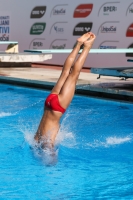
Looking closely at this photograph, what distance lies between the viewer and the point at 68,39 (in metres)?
15.4

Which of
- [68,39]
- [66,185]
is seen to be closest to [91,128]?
[66,185]

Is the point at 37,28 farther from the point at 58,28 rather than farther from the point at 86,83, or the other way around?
the point at 86,83

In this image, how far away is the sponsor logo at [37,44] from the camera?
16141mm

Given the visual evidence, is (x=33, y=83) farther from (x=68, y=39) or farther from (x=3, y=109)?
(x=68, y=39)

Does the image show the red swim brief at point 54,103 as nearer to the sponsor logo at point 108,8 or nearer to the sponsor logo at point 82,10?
the sponsor logo at point 108,8

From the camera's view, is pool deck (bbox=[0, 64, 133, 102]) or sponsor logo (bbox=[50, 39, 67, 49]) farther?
sponsor logo (bbox=[50, 39, 67, 49])

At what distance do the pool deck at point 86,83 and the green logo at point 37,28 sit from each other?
295 cm

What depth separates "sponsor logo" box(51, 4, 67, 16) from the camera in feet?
50.9

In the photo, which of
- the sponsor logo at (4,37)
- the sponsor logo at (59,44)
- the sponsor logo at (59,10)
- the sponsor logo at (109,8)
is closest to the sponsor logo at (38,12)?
the sponsor logo at (59,10)

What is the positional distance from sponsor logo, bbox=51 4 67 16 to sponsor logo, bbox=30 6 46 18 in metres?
0.45

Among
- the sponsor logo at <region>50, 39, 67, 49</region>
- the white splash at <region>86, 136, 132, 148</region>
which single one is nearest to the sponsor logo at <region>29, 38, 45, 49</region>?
the sponsor logo at <region>50, 39, 67, 49</region>

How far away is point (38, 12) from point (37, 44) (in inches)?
41.9

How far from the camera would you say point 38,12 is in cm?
1630

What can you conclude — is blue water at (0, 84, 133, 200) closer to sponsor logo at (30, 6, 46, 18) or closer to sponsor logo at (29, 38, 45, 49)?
sponsor logo at (29, 38, 45, 49)
